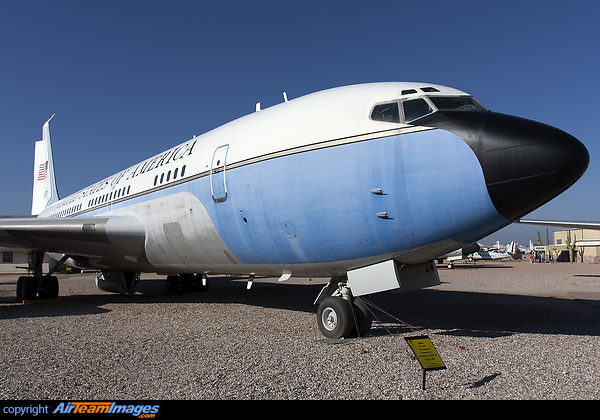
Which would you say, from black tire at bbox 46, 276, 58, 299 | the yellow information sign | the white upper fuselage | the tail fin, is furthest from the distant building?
the yellow information sign

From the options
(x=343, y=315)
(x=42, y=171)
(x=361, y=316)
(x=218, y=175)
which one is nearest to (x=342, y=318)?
(x=343, y=315)

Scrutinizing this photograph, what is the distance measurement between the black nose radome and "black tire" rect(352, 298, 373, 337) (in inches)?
108

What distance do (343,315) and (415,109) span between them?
3249 mm

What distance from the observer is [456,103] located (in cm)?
604

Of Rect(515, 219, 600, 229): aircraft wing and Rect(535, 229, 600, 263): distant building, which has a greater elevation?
Rect(515, 219, 600, 229): aircraft wing

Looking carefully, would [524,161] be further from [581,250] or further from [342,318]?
[581,250]

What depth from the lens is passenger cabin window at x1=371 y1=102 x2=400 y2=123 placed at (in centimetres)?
594

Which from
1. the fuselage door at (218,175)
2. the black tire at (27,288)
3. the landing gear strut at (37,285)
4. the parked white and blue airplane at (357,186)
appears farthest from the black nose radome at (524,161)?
the black tire at (27,288)

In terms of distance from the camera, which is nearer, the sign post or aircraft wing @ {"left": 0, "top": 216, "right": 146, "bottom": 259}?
the sign post

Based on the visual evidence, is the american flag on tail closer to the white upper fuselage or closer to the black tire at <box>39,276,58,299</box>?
the black tire at <box>39,276,58,299</box>

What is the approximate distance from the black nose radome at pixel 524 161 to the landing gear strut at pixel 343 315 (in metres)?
2.74

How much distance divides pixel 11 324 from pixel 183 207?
13.8ft
